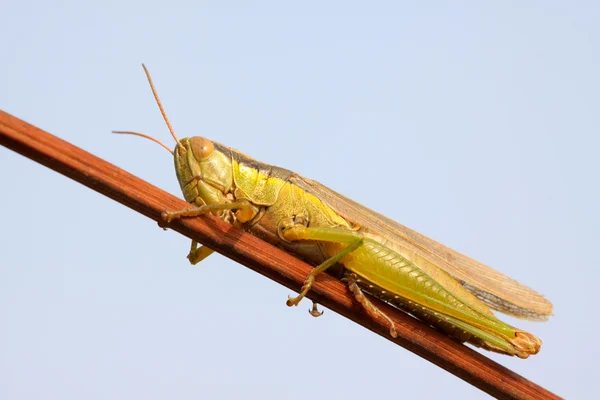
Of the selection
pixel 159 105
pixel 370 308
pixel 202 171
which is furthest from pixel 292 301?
pixel 159 105

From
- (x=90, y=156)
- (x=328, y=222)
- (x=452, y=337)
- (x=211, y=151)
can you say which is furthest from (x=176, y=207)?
(x=452, y=337)

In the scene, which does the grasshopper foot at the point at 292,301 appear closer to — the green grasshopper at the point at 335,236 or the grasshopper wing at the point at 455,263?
the green grasshopper at the point at 335,236

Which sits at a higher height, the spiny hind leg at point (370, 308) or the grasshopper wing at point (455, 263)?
the grasshopper wing at point (455, 263)

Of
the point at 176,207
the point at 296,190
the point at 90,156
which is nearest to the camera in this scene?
the point at 90,156

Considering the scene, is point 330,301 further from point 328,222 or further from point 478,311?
point 478,311

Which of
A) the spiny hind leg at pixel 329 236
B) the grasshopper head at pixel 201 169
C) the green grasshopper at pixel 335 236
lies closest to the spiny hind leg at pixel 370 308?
the green grasshopper at pixel 335 236

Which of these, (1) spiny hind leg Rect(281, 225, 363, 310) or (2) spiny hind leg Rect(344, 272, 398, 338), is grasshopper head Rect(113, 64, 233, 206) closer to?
(1) spiny hind leg Rect(281, 225, 363, 310)

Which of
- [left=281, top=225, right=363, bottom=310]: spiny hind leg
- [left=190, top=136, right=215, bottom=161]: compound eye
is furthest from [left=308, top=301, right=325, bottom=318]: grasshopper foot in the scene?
[left=190, top=136, right=215, bottom=161]: compound eye

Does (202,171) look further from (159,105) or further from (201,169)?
(159,105)
